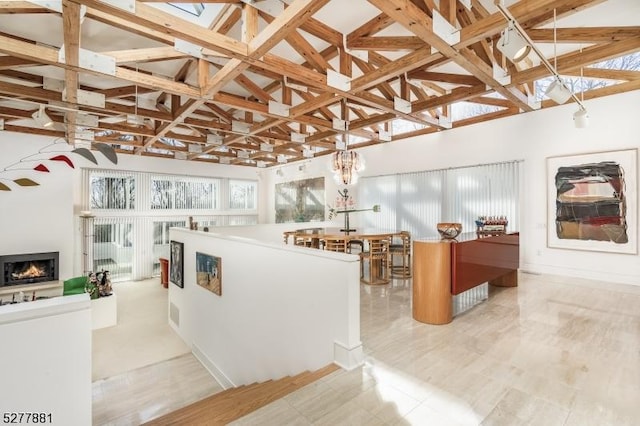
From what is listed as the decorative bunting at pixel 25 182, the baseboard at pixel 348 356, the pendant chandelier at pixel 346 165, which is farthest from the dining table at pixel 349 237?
the decorative bunting at pixel 25 182

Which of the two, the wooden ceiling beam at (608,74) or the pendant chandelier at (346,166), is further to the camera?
the pendant chandelier at (346,166)

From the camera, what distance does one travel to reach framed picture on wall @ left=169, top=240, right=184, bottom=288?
6032 millimetres

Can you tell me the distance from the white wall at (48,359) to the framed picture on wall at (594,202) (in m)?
6.62

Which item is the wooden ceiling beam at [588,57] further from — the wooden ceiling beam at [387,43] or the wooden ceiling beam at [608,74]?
the wooden ceiling beam at [387,43]

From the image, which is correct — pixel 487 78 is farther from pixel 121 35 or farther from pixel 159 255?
pixel 159 255

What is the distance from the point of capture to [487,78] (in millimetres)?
3852

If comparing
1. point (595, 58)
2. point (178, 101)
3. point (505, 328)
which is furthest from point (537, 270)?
point (178, 101)

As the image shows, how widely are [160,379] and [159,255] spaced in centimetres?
558

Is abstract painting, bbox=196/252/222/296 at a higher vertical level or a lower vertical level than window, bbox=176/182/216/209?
lower

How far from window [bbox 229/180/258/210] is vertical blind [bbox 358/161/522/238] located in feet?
15.4

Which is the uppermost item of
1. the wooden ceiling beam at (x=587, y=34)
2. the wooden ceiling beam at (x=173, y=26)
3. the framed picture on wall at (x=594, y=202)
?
the wooden ceiling beam at (x=587, y=34)

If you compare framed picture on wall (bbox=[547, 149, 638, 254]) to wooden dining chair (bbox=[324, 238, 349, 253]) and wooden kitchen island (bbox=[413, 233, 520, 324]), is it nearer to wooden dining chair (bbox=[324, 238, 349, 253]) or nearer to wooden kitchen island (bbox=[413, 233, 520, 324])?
wooden kitchen island (bbox=[413, 233, 520, 324])

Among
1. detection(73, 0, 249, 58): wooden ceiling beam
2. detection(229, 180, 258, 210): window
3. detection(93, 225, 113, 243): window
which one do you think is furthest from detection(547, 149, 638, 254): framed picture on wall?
detection(93, 225, 113, 243): window

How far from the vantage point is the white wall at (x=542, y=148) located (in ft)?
15.1
